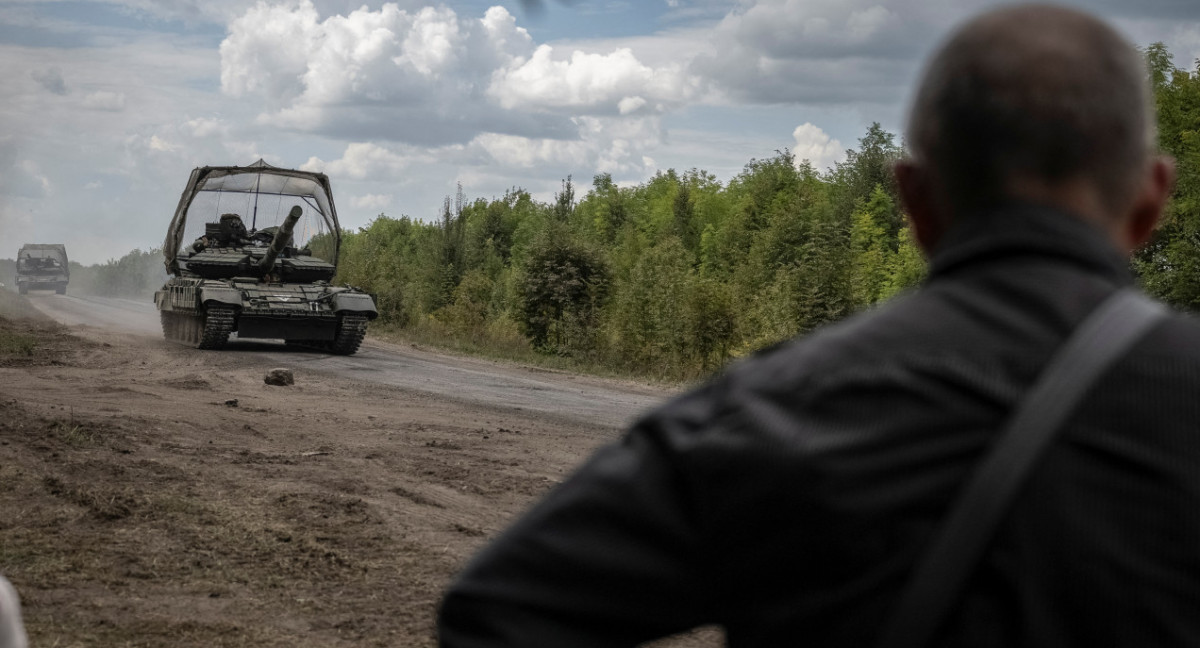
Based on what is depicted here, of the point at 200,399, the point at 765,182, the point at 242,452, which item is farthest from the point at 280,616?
the point at 765,182

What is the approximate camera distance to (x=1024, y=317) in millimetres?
1070

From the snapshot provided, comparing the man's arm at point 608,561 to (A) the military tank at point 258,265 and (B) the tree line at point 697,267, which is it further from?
(A) the military tank at point 258,265

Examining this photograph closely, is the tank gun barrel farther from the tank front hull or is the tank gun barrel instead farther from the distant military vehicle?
the distant military vehicle

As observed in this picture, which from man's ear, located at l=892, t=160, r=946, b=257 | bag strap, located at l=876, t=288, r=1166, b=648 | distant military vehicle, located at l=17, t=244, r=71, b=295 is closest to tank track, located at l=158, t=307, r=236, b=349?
man's ear, located at l=892, t=160, r=946, b=257

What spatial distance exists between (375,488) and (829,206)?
1868 inches

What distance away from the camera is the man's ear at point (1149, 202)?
→ 1.19 meters

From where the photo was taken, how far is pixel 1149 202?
1208 millimetres

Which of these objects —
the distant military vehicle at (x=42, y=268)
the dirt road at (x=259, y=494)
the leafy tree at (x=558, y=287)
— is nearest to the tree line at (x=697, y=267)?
the leafy tree at (x=558, y=287)

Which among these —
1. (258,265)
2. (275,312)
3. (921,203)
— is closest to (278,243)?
(258,265)

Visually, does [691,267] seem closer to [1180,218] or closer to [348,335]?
[1180,218]

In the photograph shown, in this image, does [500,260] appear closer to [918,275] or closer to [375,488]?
[918,275]

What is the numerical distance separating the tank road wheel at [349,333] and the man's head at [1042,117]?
18092mm

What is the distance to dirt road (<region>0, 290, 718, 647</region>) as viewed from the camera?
504cm

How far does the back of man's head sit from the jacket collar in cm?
2
